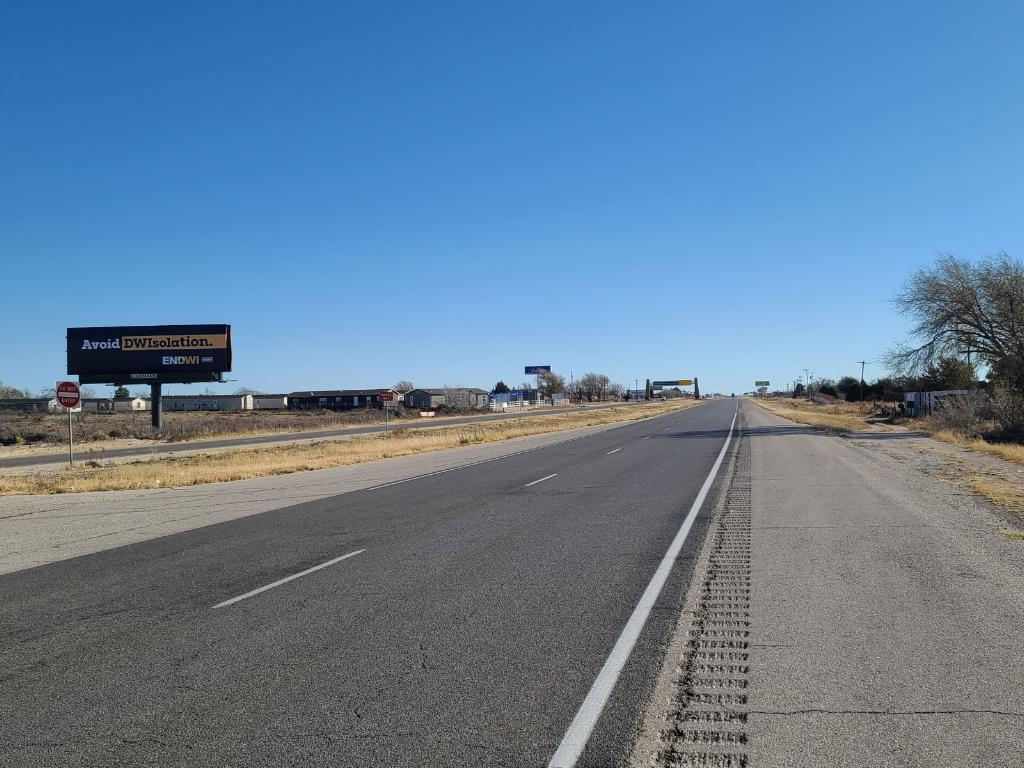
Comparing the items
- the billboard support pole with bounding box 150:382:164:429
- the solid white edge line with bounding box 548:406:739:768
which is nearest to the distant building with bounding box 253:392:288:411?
the billboard support pole with bounding box 150:382:164:429

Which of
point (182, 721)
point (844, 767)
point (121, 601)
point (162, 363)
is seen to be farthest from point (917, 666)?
point (162, 363)

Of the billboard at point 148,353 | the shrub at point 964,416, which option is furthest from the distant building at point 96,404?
the shrub at point 964,416

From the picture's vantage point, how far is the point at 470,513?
13.9 m

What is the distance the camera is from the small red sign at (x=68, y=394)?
86.4 feet

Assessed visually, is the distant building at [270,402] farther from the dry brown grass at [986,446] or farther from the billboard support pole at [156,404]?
the dry brown grass at [986,446]

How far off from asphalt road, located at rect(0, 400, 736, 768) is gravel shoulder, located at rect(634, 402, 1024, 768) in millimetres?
401

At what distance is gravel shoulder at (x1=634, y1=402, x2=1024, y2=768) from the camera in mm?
4359

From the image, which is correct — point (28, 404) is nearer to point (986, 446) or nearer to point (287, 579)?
point (986, 446)

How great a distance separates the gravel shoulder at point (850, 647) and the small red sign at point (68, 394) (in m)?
23.1

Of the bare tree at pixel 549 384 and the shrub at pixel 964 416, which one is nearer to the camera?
the shrub at pixel 964 416

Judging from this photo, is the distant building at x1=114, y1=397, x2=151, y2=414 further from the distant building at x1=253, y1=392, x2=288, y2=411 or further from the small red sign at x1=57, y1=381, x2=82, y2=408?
the small red sign at x1=57, y1=381, x2=82, y2=408

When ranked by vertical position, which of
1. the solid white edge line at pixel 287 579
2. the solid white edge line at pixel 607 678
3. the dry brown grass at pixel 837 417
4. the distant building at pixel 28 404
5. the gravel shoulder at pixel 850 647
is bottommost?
A: the gravel shoulder at pixel 850 647

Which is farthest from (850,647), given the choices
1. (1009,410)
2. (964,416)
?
(964,416)

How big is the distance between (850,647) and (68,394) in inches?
1074
